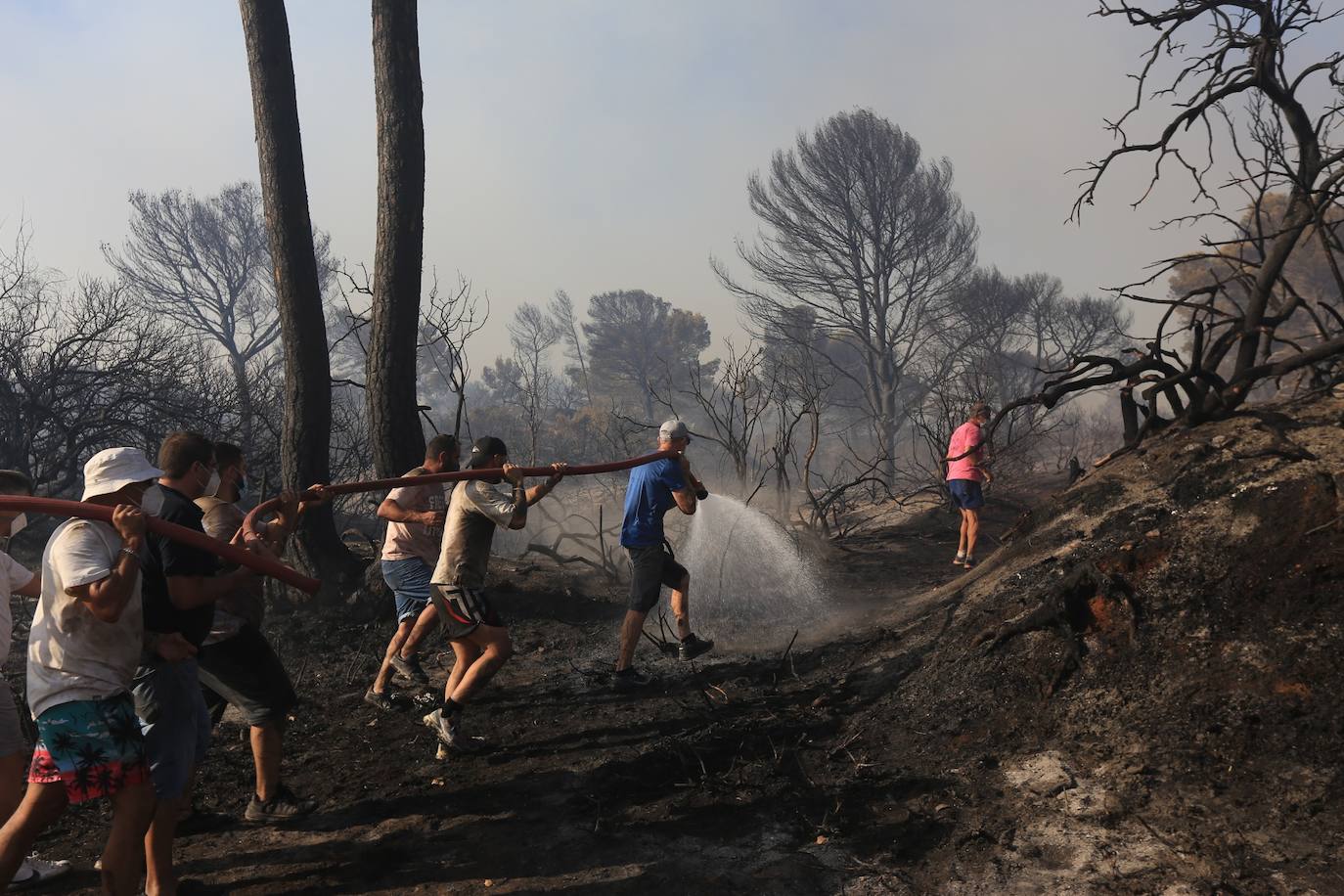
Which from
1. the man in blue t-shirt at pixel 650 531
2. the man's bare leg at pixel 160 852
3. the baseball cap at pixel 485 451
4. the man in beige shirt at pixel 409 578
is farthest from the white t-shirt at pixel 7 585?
the man in blue t-shirt at pixel 650 531

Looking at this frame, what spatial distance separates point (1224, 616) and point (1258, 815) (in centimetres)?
122

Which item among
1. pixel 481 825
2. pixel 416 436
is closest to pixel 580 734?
pixel 481 825

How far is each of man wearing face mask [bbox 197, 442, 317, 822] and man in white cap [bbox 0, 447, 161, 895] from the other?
2.62 feet

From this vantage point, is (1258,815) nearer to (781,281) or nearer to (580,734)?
(580,734)

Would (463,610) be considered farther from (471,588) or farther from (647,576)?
(647,576)

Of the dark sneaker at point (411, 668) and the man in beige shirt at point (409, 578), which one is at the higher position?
the man in beige shirt at point (409, 578)

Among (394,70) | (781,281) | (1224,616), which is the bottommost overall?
(1224,616)

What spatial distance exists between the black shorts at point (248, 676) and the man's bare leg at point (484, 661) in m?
0.90

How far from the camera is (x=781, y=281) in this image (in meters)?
29.2

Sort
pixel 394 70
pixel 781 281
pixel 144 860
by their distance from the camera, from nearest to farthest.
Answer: pixel 144 860, pixel 394 70, pixel 781 281

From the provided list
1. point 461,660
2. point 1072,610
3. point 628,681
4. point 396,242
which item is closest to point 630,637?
point 628,681

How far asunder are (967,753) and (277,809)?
3.17m

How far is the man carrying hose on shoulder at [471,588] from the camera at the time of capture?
457cm

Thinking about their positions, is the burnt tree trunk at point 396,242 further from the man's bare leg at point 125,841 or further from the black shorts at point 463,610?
the man's bare leg at point 125,841
